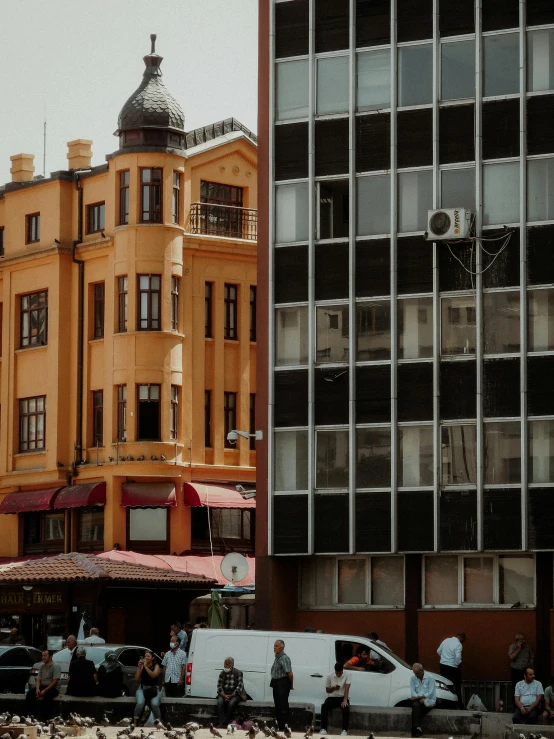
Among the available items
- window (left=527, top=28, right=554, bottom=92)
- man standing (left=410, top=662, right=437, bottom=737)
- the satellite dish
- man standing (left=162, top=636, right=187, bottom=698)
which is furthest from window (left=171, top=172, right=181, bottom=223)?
man standing (left=410, top=662, right=437, bottom=737)

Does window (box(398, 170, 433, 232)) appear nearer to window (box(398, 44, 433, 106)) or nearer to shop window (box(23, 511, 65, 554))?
window (box(398, 44, 433, 106))

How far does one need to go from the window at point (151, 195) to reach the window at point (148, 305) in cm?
176

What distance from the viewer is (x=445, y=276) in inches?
1598

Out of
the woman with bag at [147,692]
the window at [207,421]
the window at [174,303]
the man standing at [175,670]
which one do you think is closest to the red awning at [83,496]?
the window at [207,421]

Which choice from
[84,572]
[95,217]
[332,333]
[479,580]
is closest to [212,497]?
[84,572]

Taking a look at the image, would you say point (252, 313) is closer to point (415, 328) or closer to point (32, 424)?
point (32, 424)

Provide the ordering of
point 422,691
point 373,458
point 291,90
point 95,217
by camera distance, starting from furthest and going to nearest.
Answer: point 95,217 < point 291,90 < point 373,458 < point 422,691

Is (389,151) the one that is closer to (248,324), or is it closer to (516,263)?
(516,263)

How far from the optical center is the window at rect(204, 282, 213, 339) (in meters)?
54.4

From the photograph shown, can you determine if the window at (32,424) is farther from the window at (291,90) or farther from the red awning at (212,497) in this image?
the window at (291,90)

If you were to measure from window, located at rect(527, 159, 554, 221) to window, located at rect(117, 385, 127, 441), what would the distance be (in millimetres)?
16768

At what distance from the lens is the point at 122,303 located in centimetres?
5366

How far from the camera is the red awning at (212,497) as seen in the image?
52.3 metres

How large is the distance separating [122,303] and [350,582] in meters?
14.7
